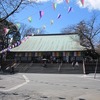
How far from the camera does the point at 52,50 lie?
55594mm

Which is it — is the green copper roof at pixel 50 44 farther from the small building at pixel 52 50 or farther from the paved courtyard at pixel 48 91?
the paved courtyard at pixel 48 91

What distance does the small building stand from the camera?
54688mm

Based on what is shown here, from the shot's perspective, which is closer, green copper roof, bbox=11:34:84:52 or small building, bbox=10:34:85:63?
small building, bbox=10:34:85:63

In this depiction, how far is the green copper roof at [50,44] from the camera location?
55.6m

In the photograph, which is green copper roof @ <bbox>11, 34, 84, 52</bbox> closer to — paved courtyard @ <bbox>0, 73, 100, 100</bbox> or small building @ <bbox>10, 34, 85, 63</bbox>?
small building @ <bbox>10, 34, 85, 63</bbox>

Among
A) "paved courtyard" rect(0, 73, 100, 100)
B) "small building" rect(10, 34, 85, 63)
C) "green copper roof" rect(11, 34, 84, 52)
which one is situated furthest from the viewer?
"green copper roof" rect(11, 34, 84, 52)

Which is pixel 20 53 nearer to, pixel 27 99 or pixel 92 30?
pixel 92 30

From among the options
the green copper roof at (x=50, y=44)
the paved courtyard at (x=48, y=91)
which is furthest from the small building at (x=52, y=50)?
the paved courtyard at (x=48, y=91)

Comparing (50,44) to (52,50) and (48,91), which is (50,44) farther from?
(48,91)

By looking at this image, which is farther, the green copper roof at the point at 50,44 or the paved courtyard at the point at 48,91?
the green copper roof at the point at 50,44

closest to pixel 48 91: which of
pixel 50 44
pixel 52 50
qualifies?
pixel 52 50

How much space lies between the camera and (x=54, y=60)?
2202 inches

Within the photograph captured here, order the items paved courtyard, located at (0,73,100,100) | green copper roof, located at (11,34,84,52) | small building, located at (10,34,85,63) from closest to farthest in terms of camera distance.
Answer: paved courtyard, located at (0,73,100,100) < small building, located at (10,34,85,63) < green copper roof, located at (11,34,84,52)

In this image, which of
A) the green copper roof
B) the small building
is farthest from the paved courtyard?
the green copper roof
